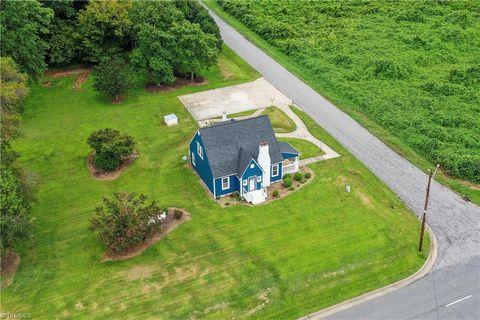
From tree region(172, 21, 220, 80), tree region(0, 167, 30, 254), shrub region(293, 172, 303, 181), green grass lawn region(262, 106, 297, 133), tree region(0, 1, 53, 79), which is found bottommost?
shrub region(293, 172, 303, 181)

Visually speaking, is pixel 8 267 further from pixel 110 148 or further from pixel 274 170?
pixel 274 170

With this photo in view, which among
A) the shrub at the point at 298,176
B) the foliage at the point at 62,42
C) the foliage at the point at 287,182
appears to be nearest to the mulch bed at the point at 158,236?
the foliage at the point at 287,182

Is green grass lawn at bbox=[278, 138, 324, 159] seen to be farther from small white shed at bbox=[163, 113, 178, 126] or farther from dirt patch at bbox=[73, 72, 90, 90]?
dirt patch at bbox=[73, 72, 90, 90]

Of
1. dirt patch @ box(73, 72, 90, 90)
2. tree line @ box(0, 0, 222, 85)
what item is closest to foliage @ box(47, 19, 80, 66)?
tree line @ box(0, 0, 222, 85)

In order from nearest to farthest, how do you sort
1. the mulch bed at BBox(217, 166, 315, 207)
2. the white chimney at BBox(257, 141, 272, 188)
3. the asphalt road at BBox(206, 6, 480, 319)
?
the asphalt road at BBox(206, 6, 480, 319)
the white chimney at BBox(257, 141, 272, 188)
the mulch bed at BBox(217, 166, 315, 207)

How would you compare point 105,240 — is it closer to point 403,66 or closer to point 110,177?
point 110,177

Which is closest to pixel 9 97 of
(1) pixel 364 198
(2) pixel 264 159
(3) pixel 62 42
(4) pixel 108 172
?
(4) pixel 108 172
